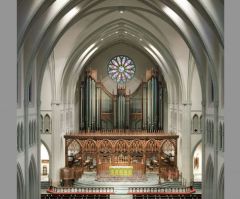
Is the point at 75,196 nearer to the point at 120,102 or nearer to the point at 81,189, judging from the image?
the point at 81,189

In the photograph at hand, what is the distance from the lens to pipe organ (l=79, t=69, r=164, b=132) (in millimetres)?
46906

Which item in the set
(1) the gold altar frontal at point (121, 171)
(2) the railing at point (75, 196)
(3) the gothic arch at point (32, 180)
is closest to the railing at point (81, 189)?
(1) the gold altar frontal at point (121, 171)

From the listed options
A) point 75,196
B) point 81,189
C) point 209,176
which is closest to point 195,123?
point 209,176

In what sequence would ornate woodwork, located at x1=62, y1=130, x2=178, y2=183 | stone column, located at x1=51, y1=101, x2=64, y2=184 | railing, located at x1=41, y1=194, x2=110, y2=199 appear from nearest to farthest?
1. railing, located at x1=41, y1=194, x2=110, y2=199
2. stone column, located at x1=51, y1=101, x2=64, y2=184
3. ornate woodwork, located at x1=62, y1=130, x2=178, y2=183

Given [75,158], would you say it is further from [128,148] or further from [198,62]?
[198,62]

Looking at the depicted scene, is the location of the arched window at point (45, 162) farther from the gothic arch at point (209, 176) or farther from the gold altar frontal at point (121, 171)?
the gothic arch at point (209, 176)

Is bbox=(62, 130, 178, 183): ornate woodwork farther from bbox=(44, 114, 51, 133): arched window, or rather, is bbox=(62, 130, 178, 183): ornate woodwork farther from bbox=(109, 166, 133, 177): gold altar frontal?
bbox=(44, 114, 51, 133): arched window

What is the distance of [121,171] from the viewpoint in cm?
3828

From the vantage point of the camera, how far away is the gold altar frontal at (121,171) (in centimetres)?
3825

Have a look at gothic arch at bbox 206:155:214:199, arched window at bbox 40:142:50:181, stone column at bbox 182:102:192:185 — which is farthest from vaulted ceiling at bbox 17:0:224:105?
arched window at bbox 40:142:50:181

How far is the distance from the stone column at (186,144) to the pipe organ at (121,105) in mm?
10224

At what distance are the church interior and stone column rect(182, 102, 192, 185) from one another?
0.08m

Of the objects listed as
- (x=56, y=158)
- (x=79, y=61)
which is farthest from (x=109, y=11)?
(x=56, y=158)

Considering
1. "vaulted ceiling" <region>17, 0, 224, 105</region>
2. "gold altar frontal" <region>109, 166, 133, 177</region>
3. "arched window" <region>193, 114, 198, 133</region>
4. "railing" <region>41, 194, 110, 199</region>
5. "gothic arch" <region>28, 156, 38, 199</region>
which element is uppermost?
"vaulted ceiling" <region>17, 0, 224, 105</region>
